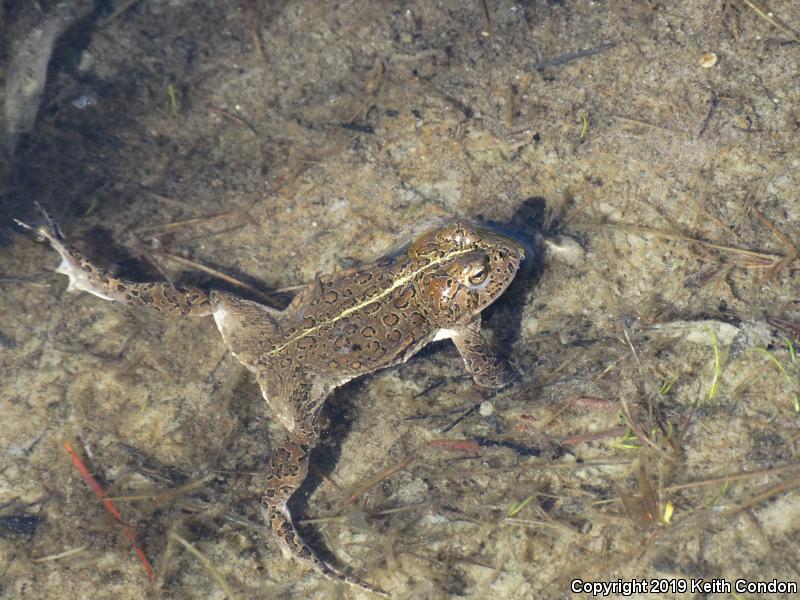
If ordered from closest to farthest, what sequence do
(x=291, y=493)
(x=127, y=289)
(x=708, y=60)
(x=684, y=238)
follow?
1. (x=291, y=493)
2. (x=684, y=238)
3. (x=127, y=289)
4. (x=708, y=60)

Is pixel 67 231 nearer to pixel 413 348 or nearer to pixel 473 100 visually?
pixel 413 348

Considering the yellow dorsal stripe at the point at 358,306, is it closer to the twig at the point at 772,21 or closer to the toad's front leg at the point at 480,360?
the toad's front leg at the point at 480,360

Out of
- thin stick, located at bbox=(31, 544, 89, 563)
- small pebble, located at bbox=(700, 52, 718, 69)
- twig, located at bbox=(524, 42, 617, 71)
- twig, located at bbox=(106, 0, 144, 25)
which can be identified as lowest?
thin stick, located at bbox=(31, 544, 89, 563)

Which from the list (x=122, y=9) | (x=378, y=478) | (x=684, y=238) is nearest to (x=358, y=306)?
(x=378, y=478)

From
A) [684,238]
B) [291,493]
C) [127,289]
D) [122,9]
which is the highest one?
[122,9]

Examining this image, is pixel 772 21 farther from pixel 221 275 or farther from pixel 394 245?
pixel 221 275

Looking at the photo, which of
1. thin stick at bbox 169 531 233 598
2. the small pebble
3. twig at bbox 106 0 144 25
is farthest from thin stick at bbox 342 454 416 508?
twig at bbox 106 0 144 25

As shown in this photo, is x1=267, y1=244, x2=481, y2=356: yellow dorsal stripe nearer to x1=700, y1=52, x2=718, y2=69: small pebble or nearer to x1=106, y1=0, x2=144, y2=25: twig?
x1=700, y1=52, x2=718, y2=69: small pebble
